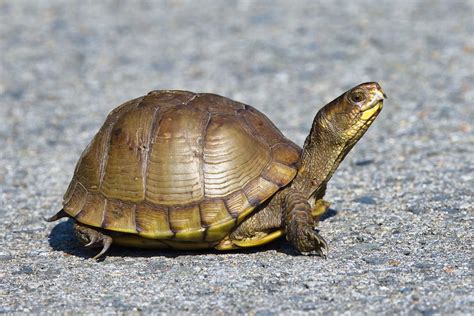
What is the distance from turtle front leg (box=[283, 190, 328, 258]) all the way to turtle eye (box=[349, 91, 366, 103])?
0.62m

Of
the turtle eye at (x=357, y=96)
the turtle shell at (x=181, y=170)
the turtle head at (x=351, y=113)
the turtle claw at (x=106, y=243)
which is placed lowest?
the turtle claw at (x=106, y=243)

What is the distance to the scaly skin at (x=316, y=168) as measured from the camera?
175 inches

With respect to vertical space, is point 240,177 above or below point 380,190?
above

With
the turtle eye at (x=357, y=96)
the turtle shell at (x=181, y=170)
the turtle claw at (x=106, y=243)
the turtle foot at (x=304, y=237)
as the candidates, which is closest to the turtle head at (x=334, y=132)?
the turtle eye at (x=357, y=96)

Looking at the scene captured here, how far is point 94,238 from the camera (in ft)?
15.3

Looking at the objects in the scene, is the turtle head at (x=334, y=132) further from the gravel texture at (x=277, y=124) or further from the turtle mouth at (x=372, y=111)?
the gravel texture at (x=277, y=124)

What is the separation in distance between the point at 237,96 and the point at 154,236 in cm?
412

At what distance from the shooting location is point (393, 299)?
3.80m

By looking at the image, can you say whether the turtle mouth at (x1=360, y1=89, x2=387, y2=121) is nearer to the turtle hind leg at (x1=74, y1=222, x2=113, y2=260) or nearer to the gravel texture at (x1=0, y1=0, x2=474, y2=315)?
the gravel texture at (x1=0, y1=0, x2=474, y2=315)

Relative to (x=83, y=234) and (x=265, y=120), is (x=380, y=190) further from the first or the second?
(x=83, y=234)

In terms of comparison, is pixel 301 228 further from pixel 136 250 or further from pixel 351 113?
pixel 136 250

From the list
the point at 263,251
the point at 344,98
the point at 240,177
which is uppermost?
the point at 344,98

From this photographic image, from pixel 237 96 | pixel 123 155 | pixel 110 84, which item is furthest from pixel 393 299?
pixel 110 84

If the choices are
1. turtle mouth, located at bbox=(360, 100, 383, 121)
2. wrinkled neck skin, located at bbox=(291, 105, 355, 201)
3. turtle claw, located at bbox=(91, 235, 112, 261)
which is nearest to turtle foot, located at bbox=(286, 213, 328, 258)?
wrinkled neck skin, located at bbox=(291, 105, 355, 201)
